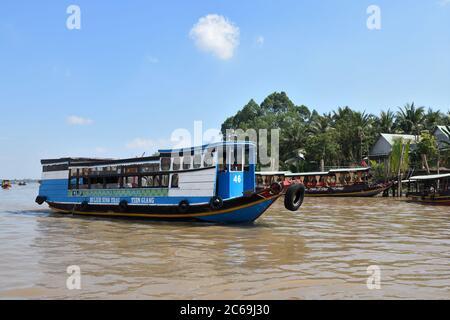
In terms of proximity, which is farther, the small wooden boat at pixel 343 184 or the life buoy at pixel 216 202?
the small wooden boat at pixel 343 184

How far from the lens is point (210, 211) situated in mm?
14648

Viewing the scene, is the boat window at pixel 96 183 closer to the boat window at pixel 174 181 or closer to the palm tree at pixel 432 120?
the boat window at pixel 174 181

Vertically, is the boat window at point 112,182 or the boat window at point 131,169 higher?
the boat window at point 131,169

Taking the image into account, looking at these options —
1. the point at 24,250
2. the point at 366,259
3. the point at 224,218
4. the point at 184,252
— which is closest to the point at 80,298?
the point at 184,252

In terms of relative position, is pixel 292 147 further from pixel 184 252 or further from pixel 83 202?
pixel 184 252

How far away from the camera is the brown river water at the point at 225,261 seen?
21.1 ft

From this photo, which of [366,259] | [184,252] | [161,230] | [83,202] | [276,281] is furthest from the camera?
[83,202]

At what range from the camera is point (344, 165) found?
5134 centimetres

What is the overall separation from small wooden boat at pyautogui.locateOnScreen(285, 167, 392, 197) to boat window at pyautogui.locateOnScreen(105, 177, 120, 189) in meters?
22.2

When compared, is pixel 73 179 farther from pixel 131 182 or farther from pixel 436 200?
pixel 436 200

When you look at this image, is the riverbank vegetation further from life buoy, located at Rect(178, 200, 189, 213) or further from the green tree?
life buoy, located at Rect(178, 200, 189, 213)

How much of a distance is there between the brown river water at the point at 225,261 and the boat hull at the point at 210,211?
0.42m

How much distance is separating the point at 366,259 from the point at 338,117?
47676 millimetres

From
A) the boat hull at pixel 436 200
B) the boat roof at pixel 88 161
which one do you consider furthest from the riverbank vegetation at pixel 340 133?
the boat roof at pixel 88 161
